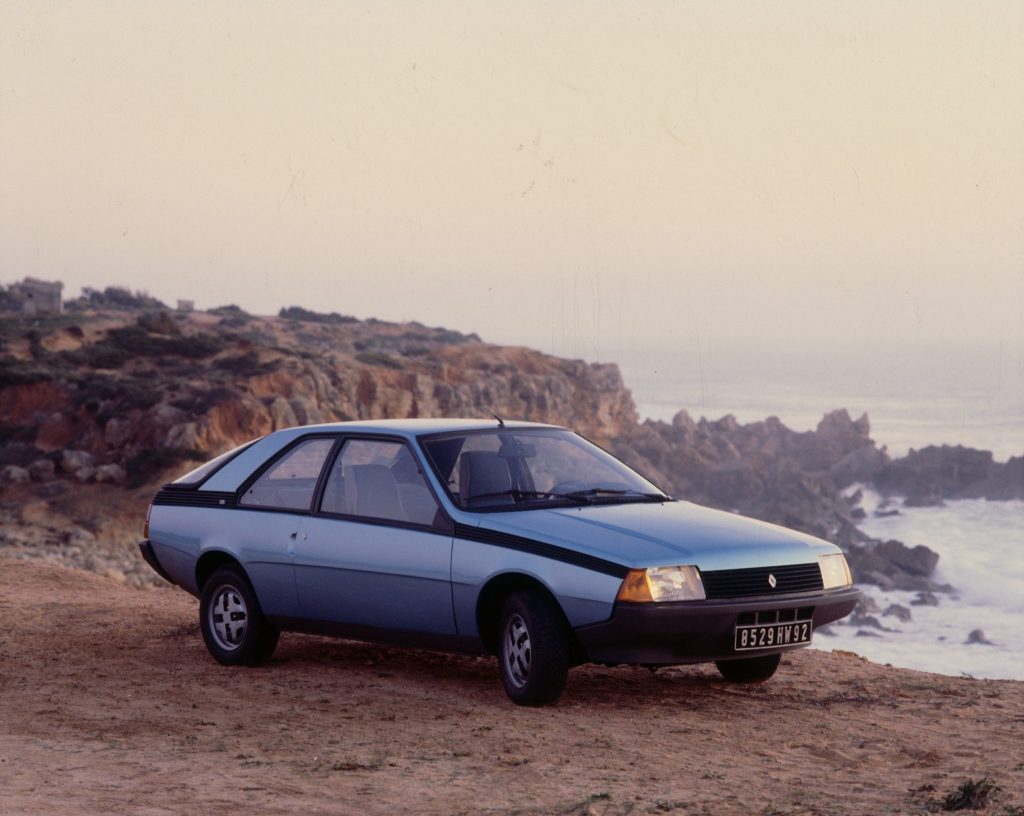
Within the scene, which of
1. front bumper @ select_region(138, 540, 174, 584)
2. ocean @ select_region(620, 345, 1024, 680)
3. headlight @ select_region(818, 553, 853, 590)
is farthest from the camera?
ocean @ select_region(620, 345, 1024, 680)

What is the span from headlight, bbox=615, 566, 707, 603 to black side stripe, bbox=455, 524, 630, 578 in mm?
72

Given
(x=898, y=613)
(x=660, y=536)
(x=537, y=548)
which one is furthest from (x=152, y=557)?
(x=898, y=613)

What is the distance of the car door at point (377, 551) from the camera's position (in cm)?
811

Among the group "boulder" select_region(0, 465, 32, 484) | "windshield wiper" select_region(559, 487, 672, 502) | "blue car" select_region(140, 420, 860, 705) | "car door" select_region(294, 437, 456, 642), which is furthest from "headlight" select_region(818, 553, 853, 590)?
"boulder" select_region(0, 465, 32, 484)

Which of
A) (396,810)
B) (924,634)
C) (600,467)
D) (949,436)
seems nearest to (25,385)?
(924,634)

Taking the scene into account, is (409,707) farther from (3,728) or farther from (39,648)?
(39,648)

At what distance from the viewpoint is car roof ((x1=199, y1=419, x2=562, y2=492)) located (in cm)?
873

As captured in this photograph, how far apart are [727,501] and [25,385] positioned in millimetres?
30386

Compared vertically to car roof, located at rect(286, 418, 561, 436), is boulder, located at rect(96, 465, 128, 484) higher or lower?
lower

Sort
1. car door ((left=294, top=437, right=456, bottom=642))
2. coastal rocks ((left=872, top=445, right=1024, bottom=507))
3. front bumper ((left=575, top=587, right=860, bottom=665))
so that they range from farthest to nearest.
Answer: coastal rocks ((left=872, top=445, right=1024, bottom=507)), car door ((left=294, top=437, right=456, bottom=642)), front bumper ((left=575, top=587, right=860, bottom=665))

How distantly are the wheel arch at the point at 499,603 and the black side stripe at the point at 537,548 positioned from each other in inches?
5.8

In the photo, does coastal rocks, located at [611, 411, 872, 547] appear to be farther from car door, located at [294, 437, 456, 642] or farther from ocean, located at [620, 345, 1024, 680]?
car door, located at [294, 437, 456, 642]

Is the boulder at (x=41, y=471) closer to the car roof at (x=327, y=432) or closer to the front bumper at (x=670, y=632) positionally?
the car roof at (x=327, y=432)

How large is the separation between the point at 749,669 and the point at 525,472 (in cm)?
185
